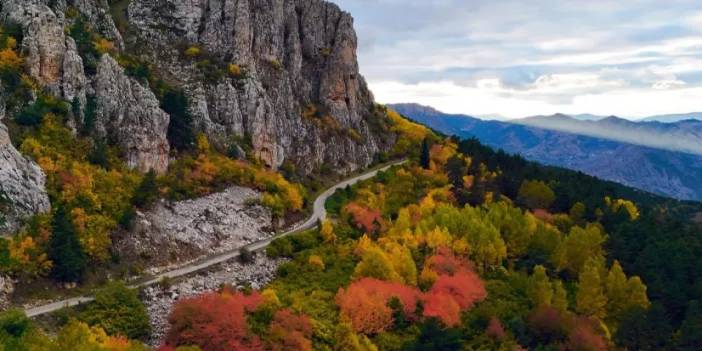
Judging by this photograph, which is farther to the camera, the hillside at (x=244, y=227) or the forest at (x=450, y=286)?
the hillside at (x=244, y=227)

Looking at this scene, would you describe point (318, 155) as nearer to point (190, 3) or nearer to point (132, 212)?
point (190, 3)

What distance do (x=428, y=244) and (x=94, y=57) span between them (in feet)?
155

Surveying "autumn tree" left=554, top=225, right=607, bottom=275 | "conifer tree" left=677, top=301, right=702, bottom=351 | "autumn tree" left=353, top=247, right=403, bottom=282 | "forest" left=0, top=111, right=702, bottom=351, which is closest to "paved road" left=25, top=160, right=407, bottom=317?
"forest" left=0, top=111, right=702, bottom=351

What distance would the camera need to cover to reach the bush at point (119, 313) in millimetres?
49875

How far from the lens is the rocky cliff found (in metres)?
73.5

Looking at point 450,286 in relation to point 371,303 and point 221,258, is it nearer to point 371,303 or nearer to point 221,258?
point 371,303

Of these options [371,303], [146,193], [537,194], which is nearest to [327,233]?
[371,303]

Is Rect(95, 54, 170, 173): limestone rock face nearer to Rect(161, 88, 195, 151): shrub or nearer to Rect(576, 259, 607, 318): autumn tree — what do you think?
Rect(161, 88, 195, 151): shrub

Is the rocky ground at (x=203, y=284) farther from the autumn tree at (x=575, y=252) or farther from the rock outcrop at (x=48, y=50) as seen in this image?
the autumn tree at (x=575, y=252)

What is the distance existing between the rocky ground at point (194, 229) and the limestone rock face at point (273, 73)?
47.4 ft

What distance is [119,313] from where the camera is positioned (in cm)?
5109

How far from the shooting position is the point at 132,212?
214ft

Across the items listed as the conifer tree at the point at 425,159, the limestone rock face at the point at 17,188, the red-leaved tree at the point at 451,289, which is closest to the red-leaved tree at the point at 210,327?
the limestone rock face at the point at 17,188

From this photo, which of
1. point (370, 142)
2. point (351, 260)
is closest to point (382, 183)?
point (370, 142)
